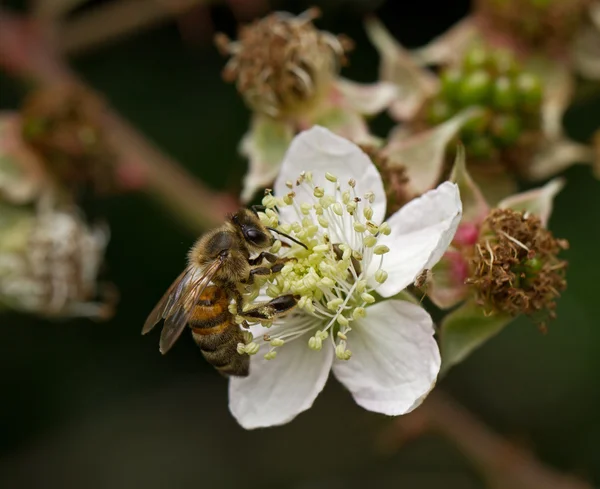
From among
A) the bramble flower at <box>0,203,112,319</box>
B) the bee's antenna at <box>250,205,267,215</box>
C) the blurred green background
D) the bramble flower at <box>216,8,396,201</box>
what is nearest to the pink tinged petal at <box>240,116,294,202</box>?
the bramble flower at <box>216,8,396,201</box>

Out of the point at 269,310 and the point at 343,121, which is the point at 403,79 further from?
the point at 269,310

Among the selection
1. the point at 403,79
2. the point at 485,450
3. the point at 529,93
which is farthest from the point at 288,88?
the point at 485,450

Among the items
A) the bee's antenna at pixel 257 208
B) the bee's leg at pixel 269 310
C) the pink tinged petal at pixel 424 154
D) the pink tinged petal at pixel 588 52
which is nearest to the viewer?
the bee's leg at pixel 269 310

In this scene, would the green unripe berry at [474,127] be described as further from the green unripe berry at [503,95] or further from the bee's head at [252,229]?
the bee's head at [252,229]

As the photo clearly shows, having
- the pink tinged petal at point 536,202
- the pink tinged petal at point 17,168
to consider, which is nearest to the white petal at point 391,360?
the pink tinged petal at point 536,202

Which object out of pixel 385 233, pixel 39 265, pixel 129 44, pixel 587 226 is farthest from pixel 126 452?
pixel 385 233

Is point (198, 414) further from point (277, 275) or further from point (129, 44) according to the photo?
point (277, 275)

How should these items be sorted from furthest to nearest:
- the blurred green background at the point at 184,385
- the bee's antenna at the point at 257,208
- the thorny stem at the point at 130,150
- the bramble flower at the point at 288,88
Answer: the blurred green background at the point at 184,385, the thorny stem at the point at 130,150, the bramble flower at the point at 288,88, the bee's antenna at the point at 257,208

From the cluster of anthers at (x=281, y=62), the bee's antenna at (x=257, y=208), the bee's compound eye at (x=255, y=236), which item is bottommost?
the bee's antenna at (x=257, y=208)
